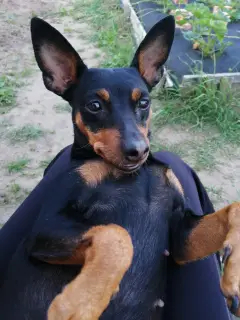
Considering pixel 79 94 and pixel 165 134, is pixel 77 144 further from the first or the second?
pixel 165 134

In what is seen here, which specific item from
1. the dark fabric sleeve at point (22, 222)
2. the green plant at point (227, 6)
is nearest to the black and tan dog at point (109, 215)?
the dark fabric sleeve at point (22, 222)

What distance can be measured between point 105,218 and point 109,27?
17.5 feet

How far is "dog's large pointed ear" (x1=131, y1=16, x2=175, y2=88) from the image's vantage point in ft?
7.25

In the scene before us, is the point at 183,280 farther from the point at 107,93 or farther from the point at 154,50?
the point at 154,50

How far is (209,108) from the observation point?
464 cm

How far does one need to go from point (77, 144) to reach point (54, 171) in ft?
1.30

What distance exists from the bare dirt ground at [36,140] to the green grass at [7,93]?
54 mm

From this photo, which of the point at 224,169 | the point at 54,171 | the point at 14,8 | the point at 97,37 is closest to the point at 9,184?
the point at 54,171

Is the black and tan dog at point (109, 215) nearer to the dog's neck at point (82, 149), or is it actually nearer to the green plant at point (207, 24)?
the dog's neck at point (82, 149)

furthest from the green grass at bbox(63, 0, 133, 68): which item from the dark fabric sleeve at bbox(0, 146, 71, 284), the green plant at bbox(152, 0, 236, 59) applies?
the dark fabric sleeve at bbox(0, 146, 71, 284)

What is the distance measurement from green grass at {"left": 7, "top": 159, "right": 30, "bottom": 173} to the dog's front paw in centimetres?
256

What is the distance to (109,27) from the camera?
674 centimetres

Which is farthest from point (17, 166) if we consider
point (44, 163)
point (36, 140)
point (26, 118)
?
point (26, 118)

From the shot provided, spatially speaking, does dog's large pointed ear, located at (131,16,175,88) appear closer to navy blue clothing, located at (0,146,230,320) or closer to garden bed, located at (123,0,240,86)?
navy blue clothing, located at (0,146,230,320)
